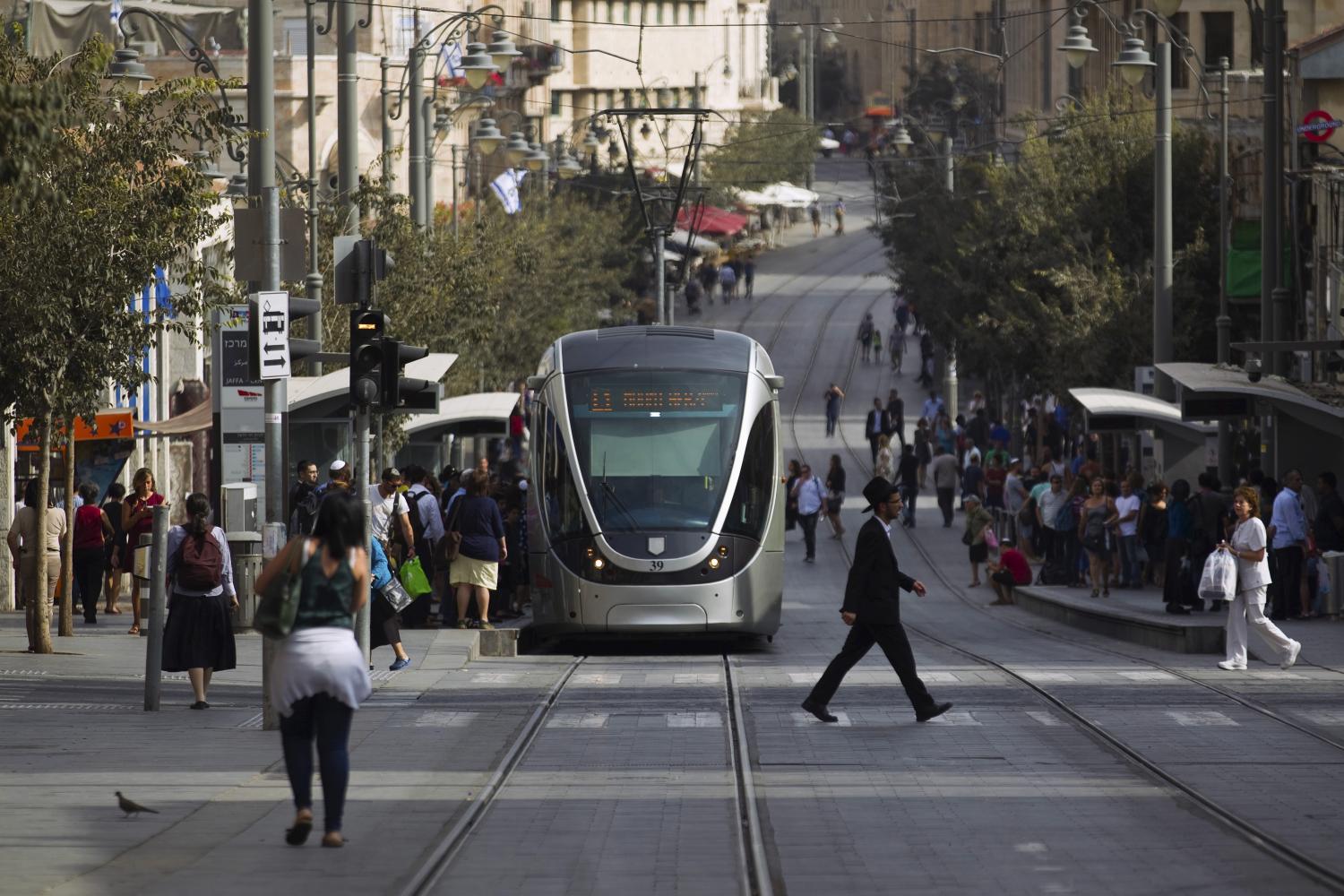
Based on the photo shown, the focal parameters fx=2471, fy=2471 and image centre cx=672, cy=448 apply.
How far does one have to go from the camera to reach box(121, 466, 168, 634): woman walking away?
24.5 m

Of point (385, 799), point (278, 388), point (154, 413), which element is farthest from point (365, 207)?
point (385, 799)

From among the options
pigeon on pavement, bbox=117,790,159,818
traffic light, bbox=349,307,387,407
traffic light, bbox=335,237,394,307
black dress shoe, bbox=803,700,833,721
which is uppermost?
traffic light, bbox=335,237,394,307

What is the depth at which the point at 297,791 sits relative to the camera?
10.5 m

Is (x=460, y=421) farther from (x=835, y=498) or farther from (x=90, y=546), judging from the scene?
(x=835, y=498)

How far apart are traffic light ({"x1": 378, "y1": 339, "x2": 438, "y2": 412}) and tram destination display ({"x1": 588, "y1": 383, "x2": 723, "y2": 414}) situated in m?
4.74

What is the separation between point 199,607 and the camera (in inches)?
666

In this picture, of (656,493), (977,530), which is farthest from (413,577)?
(977,530)

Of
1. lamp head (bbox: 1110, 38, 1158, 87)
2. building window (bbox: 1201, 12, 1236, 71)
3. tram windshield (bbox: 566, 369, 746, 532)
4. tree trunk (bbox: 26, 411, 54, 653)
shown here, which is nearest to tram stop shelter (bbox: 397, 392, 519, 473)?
tram windshield (bbox: 566, 369, 746, 532)

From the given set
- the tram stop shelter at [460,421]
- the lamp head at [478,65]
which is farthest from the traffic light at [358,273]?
the lamp head at [478,65]

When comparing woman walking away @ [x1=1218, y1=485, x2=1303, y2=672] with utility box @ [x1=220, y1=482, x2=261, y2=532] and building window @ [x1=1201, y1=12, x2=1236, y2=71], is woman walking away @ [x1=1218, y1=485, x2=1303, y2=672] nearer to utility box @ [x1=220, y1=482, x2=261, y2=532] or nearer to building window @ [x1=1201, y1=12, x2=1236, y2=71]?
utility box @ [x1=220, y1=482, x2=261, y2=532]

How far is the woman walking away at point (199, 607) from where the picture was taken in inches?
662

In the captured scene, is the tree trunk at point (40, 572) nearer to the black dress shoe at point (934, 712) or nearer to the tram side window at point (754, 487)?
the tram side window at point (754, 487)

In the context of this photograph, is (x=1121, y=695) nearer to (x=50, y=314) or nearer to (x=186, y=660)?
(x=186, y=660)

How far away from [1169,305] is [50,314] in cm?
1957
